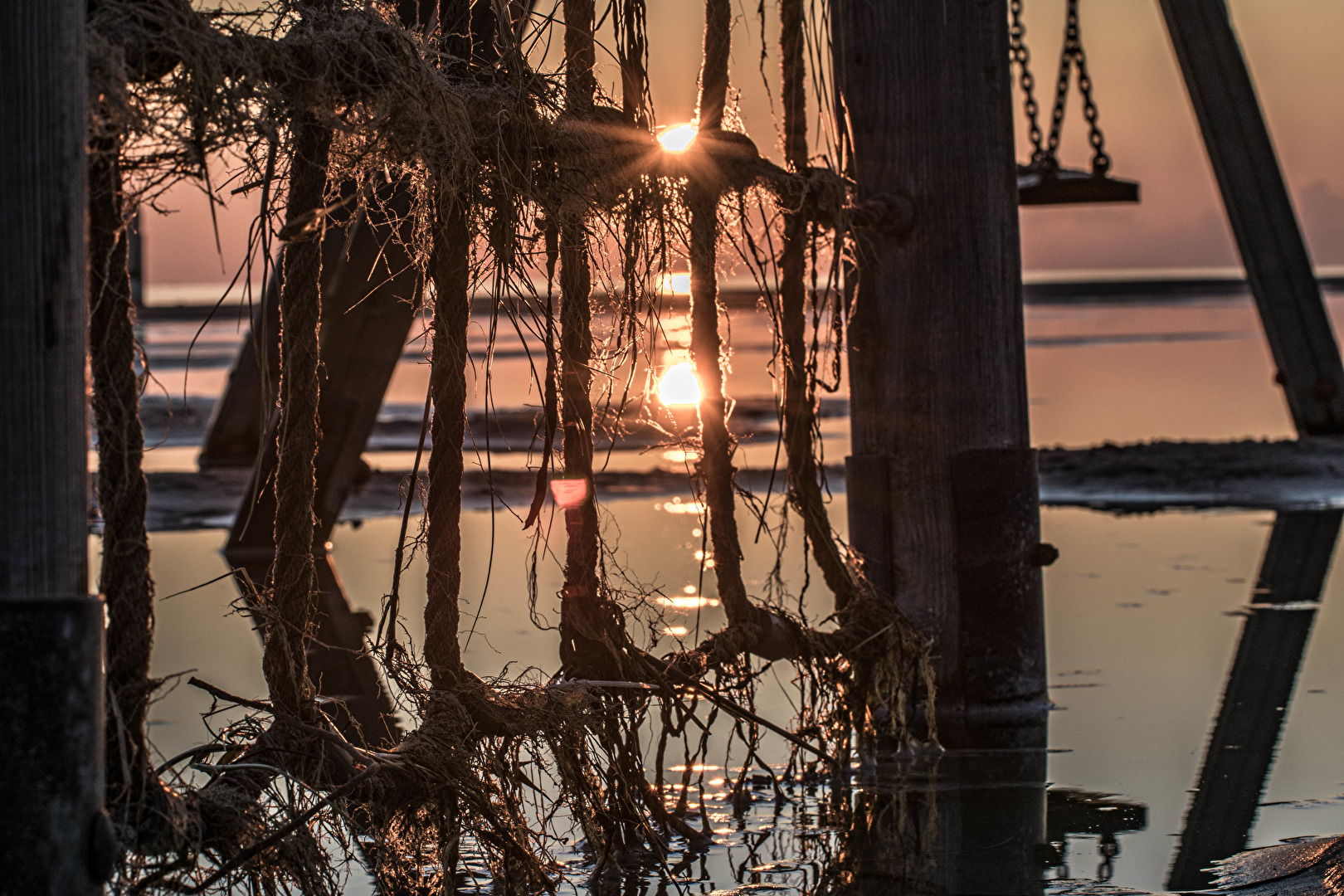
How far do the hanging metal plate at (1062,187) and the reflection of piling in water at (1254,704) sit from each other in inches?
67.6

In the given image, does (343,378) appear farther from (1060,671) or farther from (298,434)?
(298,434)

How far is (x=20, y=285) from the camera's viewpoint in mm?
1592

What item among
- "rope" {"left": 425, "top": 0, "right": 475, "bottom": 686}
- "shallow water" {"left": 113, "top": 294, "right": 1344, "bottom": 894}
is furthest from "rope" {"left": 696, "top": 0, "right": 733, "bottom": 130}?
"shallow water" {"left": 113, "top": 294, "right": 1344, "bottom": 894}

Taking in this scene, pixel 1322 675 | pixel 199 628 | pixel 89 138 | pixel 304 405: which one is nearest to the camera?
pixel 89 138

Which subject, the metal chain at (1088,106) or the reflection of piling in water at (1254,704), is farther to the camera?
the metal chain at (1088,106)

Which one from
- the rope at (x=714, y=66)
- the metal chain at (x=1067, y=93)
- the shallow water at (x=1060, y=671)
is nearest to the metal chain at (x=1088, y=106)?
the metal chain at (x=1067, y=93)

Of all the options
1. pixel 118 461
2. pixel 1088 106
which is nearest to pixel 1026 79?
pixel 1088 106

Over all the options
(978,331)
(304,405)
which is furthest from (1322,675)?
(304,405)

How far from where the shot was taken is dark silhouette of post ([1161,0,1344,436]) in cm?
862

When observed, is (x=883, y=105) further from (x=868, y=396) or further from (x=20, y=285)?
(x=20, y=285)

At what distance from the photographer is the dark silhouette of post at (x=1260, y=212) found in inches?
339

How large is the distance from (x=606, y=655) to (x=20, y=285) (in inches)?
53.7

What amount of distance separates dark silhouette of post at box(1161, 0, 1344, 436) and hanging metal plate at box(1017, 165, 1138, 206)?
2.74 metres

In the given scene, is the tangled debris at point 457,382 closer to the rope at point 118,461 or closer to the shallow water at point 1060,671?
the rope at point 118,461
